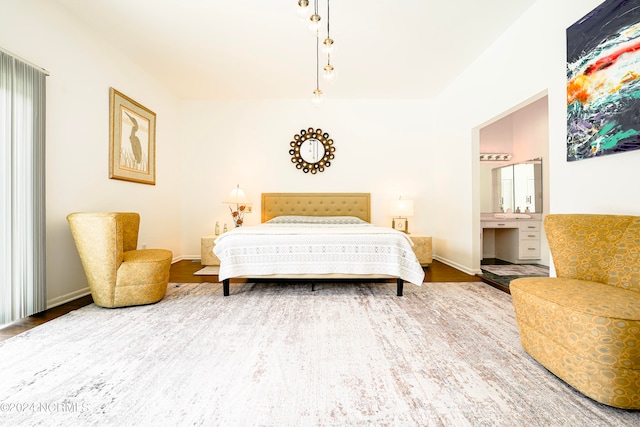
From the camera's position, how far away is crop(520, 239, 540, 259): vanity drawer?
4465mm

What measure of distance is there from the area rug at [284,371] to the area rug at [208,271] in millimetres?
1310

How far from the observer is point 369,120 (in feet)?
16.2

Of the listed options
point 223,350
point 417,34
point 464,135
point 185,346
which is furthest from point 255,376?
point 464,135

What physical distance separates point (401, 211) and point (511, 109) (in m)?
2.03

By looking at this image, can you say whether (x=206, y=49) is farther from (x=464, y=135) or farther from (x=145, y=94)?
(x=464, y=135)

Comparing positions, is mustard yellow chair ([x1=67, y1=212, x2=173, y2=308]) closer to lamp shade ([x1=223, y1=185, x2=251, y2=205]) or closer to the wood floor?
the wood floor

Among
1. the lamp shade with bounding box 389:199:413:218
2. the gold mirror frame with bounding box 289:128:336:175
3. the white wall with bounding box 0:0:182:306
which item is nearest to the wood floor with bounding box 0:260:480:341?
the white wall with bounding box 0:0:182:306

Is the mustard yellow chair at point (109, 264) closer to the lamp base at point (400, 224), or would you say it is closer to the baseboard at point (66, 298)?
the baseboard at point (66, 298)

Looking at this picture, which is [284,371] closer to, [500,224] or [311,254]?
[311,254]

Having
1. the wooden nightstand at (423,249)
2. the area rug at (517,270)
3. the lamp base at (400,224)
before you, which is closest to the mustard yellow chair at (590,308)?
the area rug at (517,270)

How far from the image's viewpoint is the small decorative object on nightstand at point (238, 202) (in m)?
4.35

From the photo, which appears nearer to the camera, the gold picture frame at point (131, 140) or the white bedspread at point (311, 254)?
the white bedspread at point (311, 254)

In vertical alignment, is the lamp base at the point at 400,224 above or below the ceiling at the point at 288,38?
below

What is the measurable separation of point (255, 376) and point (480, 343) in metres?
1.49
